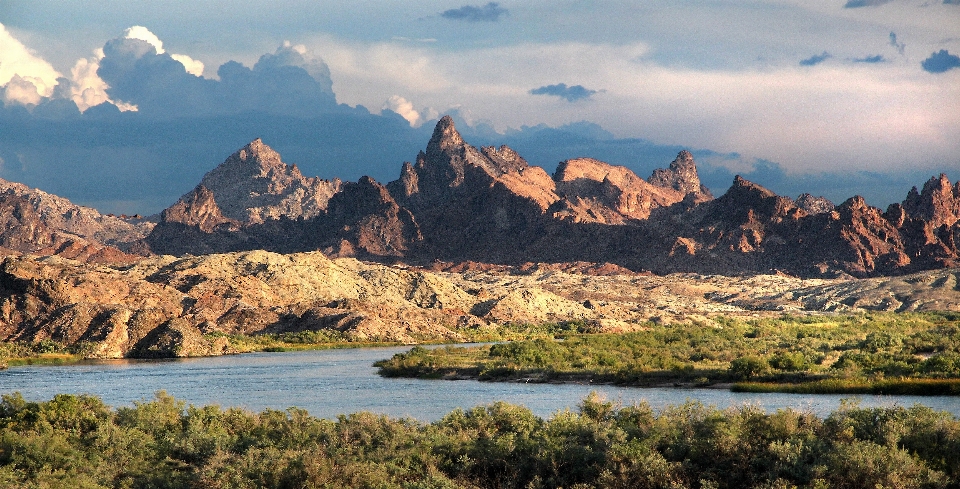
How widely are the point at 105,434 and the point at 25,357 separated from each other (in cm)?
8818

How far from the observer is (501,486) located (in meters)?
36.8

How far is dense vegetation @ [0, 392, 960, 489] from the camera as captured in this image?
34719 millimetres

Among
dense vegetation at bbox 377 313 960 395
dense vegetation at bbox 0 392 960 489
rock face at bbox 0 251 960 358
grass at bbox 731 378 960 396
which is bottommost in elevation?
dense vegetation at bbox 0 392 960 489

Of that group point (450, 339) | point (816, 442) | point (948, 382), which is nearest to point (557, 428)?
point (816, 442)

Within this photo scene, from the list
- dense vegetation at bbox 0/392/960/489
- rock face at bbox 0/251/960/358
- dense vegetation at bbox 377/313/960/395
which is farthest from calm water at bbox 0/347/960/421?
rock face at bbox 0/251/960/358

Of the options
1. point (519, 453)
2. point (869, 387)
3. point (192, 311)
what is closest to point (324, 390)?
point (869, 387)

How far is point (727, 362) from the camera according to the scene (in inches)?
3516

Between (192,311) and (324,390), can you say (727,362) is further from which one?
(192,311)

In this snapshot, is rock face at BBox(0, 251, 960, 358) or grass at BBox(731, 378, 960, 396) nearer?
grass at BBox(731, 378, 960, 396)

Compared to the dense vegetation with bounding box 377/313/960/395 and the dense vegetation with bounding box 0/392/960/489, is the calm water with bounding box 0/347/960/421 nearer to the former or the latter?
the dense vegetation with bounding box 377/313/960/395

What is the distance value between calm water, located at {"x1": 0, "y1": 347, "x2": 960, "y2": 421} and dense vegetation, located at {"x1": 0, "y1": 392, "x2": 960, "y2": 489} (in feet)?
35.4

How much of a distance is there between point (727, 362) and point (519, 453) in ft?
177

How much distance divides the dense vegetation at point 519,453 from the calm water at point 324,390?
35.4ft

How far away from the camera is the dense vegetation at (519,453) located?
34719 mm
